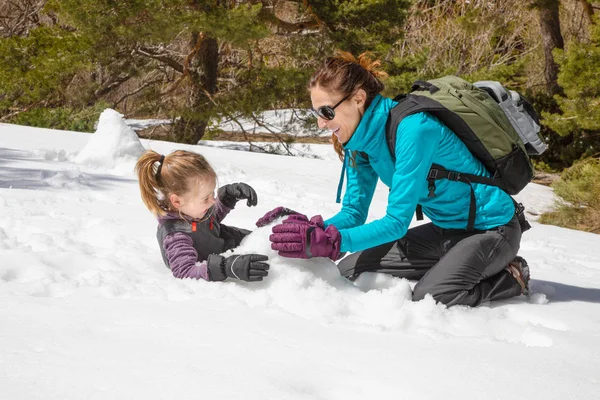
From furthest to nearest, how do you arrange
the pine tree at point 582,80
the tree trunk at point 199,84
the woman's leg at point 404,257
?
the tree trunk at point 199,84 → the pine tree at point 582,80 → the woman's leg at point 404,257

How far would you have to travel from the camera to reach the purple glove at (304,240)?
6.54 ft

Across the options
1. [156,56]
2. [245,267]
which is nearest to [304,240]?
[245,267]

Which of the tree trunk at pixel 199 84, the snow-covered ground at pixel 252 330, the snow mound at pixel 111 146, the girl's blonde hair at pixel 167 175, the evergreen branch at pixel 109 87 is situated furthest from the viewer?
the evergreen branch at pixel 109 87

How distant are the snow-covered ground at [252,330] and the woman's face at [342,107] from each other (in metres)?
0.50

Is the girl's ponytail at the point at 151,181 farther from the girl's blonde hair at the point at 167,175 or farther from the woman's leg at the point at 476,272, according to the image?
the woman's leg at the point at 476,272

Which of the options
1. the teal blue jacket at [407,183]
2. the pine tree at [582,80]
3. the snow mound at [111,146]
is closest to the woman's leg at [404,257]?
the teal blue jacket at [407,183]

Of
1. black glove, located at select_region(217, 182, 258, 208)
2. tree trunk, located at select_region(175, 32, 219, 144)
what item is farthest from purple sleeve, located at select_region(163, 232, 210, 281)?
tree trunk, located at select_region(175, 32, 219, 144)

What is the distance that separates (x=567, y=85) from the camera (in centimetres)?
780

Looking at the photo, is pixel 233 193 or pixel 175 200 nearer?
pixel 175 200

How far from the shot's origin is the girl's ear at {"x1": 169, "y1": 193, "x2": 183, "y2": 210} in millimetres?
2227

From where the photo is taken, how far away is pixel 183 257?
2.19 metres

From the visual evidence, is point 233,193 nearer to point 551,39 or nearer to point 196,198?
point 196,198

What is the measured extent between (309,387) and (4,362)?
0.69 m

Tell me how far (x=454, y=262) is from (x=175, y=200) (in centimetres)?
111
